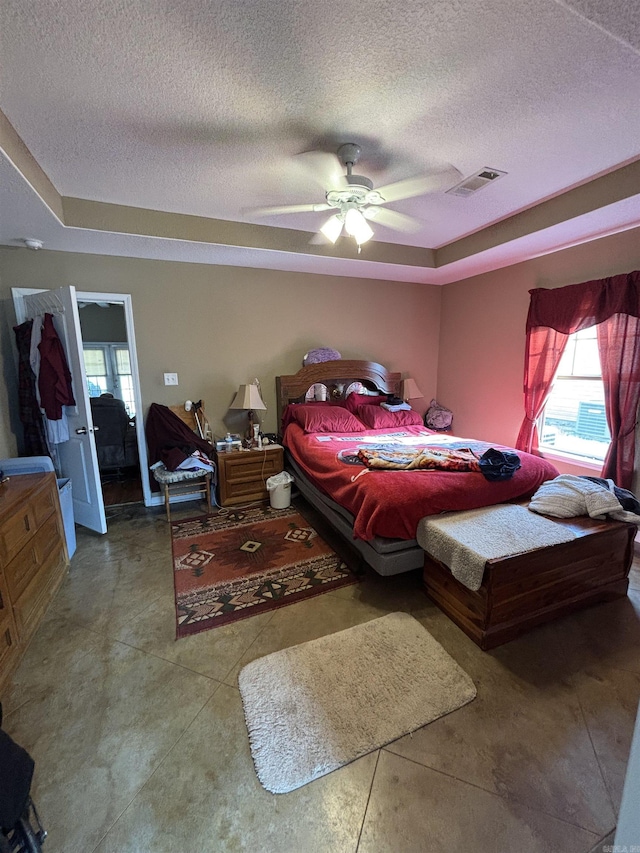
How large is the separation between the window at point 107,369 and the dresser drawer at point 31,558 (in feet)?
14.6

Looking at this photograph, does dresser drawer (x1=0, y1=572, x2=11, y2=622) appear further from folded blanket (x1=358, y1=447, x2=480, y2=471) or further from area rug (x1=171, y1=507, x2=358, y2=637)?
folded blanket (x1=358, y1=447, x2=480, y2=471)

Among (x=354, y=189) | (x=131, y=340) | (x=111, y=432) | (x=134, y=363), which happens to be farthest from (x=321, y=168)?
(x=111, y=432)

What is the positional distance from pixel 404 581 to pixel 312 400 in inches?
89.4

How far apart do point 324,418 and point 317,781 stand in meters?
2.87

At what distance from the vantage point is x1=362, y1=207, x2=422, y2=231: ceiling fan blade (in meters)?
2.78

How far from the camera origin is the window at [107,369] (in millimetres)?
6527

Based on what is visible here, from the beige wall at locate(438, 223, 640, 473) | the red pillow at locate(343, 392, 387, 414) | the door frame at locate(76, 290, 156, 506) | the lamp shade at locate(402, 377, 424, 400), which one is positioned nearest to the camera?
the beige wall at locate(438, 223, 640, 473)

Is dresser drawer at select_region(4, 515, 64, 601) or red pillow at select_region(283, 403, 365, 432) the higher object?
red pillow at select_region(283, 403, 365, 432)

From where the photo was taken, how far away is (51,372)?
286 centimetres

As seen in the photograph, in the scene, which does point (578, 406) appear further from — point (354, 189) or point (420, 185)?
point (354, 189)

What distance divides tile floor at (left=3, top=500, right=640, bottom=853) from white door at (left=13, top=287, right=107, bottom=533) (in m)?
1.07

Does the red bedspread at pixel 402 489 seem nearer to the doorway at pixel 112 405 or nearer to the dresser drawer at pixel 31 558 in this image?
the dresser drawer at pixel 31 558

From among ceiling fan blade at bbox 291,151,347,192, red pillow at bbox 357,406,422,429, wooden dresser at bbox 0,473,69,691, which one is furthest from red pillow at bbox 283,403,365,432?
wooden dresser at bbox 0,473,69,691

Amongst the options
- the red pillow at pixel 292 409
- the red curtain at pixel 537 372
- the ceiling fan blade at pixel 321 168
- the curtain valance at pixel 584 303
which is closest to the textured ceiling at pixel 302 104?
the ceiling fan blade at pixel 321 168
